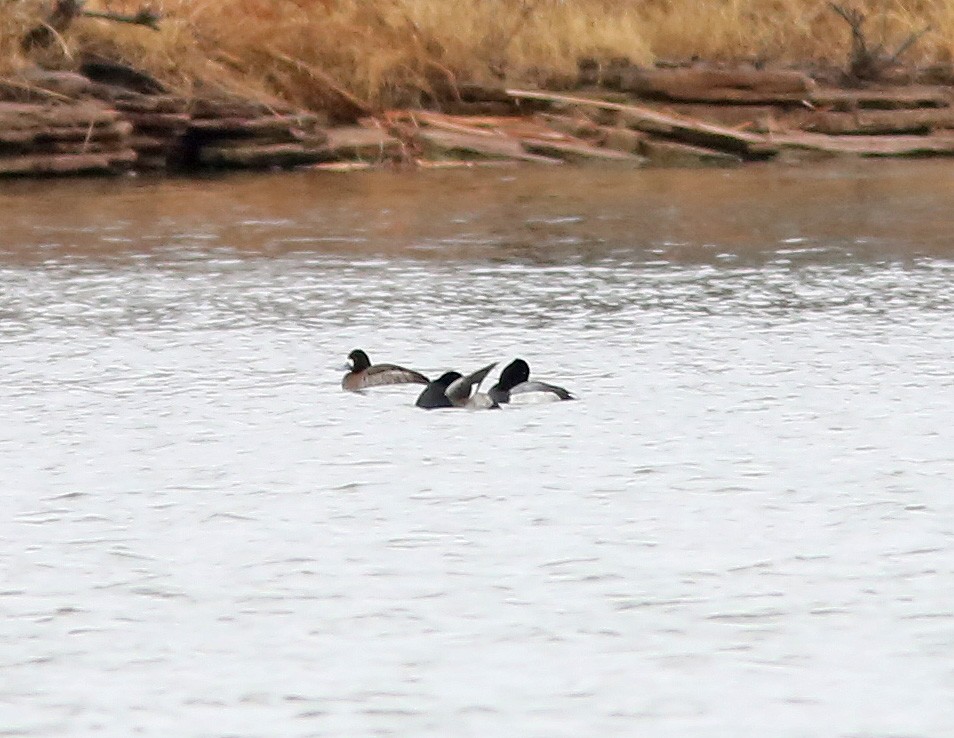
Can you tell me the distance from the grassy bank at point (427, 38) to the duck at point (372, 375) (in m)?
17.1

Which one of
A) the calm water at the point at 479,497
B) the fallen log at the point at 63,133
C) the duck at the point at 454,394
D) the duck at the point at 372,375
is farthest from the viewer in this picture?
the fallen log at the point at 63,133

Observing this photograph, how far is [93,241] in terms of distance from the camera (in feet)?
66.1

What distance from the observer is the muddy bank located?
1096 inches

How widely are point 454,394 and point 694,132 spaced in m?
20.1

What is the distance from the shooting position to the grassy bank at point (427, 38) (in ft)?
99.0

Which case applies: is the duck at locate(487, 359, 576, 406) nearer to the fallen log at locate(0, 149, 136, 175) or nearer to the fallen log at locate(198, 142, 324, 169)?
the fallen log at locate(0, 149, 136, 175)

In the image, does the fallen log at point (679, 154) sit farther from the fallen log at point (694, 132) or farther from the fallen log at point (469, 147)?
the fallen log at point (469, 147)

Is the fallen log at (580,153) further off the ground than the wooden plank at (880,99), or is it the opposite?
the wooden plank at (880,99)

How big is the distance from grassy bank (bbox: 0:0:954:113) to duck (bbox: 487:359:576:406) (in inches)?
704

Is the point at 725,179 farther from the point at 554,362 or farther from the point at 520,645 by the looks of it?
the point at 520,645

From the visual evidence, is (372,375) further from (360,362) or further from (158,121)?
(158,121)

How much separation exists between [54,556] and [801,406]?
4.58 m

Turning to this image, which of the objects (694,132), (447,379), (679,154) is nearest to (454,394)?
(447,379)

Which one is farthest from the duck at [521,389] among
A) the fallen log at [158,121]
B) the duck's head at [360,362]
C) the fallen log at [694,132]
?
the fallen log at [694,132]
